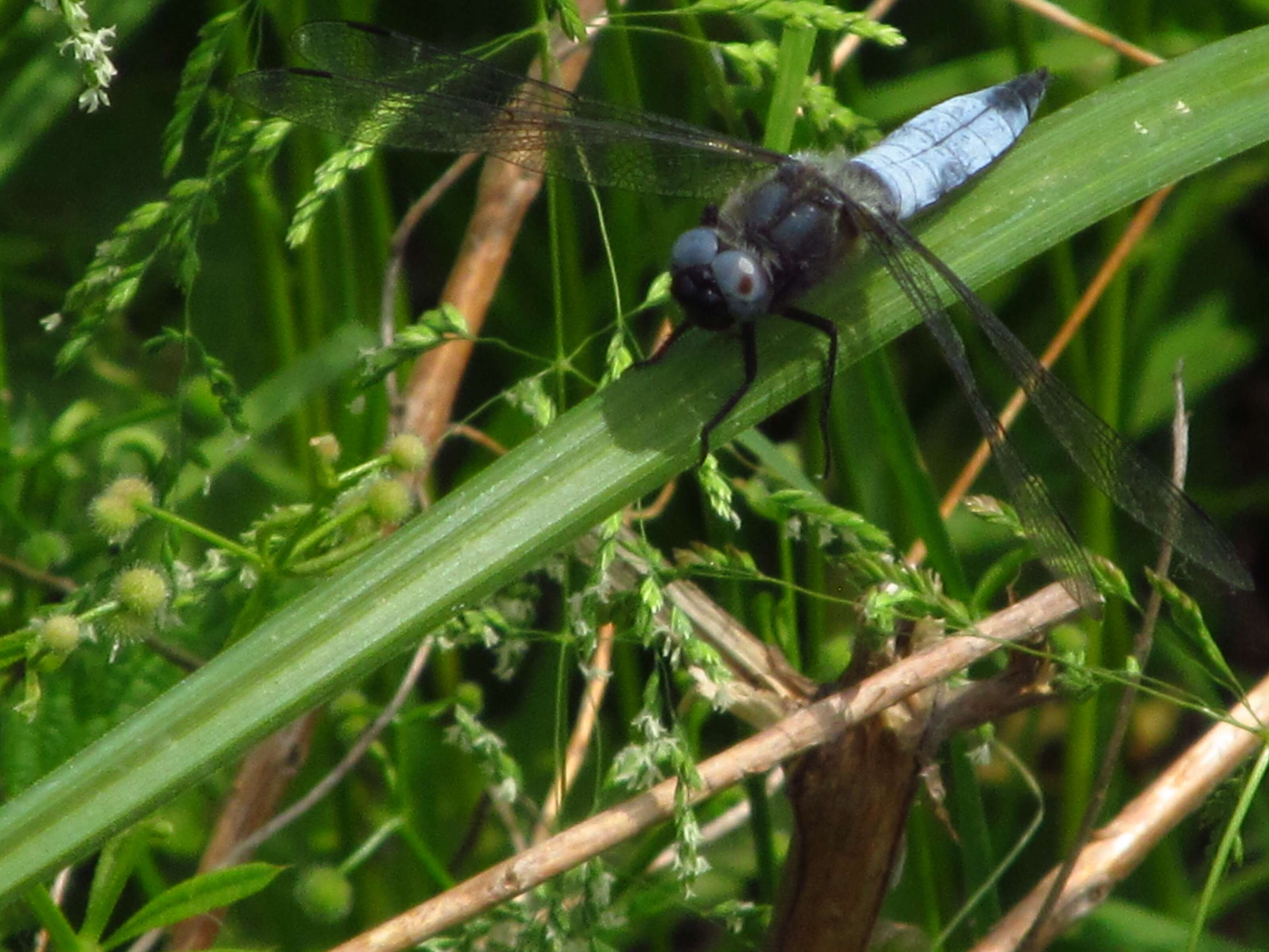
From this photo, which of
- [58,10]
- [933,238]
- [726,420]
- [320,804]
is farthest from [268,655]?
[320,804]

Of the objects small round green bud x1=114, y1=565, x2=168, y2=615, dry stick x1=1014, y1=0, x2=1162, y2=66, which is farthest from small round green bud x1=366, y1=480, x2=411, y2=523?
dry stick x1=1014, y1=0, x2=1162, y2=66

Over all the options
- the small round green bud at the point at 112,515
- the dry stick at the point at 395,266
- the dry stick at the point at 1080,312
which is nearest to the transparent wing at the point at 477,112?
the dry stick at the point at 395,266

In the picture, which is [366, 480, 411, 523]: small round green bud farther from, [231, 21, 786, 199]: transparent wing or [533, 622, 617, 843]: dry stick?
[231, 21, 786, 199]: transparent wing

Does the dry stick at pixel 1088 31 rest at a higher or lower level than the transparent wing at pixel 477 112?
lower

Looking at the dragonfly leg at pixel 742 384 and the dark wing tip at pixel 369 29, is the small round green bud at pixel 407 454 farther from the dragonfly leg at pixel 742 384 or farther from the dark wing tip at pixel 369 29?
the dark wing tip at pixel 369 29

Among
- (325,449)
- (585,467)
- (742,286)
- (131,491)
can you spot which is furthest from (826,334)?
(131,491)

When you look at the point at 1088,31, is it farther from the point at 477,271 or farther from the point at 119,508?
the point at 119,508

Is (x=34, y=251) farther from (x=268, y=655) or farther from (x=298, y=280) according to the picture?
(x=268, y=655)
